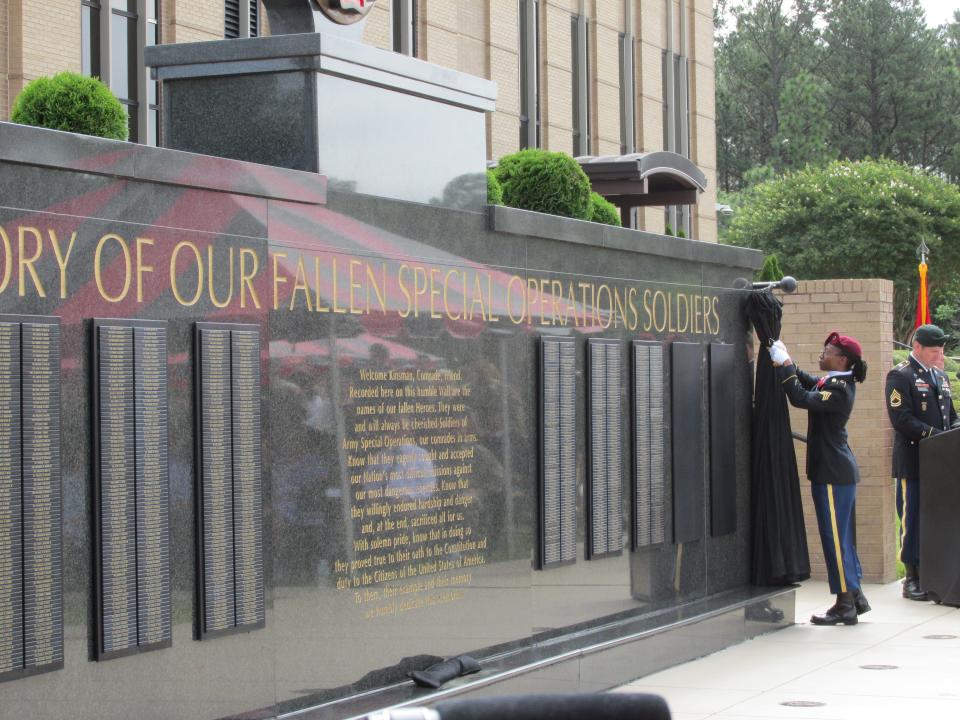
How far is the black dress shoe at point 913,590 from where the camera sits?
38.8 ft

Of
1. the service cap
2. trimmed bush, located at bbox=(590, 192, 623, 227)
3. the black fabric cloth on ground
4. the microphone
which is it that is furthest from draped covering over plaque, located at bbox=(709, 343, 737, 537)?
the black fabric cloth on ground

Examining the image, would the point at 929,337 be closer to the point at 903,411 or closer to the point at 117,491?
the point at 903,411

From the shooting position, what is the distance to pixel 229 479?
19.3 feet

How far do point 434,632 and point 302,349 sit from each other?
5.51 feet

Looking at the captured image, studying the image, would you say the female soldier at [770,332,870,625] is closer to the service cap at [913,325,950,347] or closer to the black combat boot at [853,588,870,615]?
the black combat boot at [853,588,870,615]

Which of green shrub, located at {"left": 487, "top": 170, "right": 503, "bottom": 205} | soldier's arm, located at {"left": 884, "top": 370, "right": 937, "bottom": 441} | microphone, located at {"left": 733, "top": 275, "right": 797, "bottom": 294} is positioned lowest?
soldier's arm, located at {"left": 884, "top": 370, "right": 937, "bottom": 441}

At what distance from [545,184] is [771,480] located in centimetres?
294

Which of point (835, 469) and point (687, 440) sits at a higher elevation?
point (687, 440)

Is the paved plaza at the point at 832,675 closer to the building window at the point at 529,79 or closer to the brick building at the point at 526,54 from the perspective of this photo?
the brick building at the point at 526,54

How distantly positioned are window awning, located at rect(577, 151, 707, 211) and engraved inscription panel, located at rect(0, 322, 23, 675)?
7574 millimetres

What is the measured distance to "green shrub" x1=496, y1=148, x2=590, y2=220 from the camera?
938cm

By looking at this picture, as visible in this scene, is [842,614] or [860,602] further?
[860,602]

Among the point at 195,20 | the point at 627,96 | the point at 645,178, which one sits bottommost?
the point at 645,178

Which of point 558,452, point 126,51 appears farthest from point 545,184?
point 126,51
